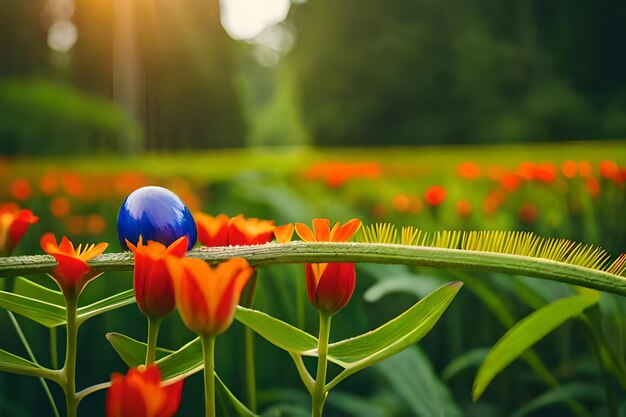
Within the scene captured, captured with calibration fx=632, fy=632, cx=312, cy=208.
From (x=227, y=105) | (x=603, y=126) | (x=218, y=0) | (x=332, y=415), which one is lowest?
(x=332, y=415)

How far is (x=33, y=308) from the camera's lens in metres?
0.32

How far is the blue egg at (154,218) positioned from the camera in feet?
1.15

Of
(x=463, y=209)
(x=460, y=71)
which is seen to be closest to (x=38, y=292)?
(x=463, y=209)

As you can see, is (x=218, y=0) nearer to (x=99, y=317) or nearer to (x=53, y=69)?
(x=53, y=69)

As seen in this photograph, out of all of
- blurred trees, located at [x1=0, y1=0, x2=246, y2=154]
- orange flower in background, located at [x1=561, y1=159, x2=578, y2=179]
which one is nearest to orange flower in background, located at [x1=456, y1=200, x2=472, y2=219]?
orange flower in background, located at [x1=561, y1=159, x2=578, y2=179]

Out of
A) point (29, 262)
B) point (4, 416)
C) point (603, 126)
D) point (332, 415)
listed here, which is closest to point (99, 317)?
point (4, 416)

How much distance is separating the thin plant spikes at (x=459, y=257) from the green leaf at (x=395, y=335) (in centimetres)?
3

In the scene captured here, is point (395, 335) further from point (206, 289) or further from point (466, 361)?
point (466, 361)

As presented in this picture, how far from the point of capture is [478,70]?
25.4ft

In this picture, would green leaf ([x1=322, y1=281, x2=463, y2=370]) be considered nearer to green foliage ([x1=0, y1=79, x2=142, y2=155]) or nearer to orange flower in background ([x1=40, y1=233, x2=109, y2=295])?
orange flower in background ([x1=40, y1=233, x2=109, y2=295])

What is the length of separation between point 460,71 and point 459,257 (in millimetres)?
8174

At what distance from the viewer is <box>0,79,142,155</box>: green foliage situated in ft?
11.4

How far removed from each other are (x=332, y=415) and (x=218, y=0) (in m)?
7.73

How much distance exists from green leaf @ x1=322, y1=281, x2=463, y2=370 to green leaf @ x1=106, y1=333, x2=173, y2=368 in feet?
0.28
